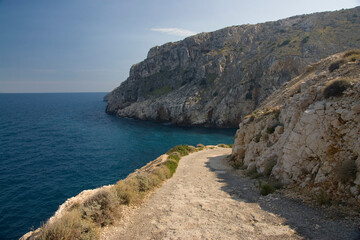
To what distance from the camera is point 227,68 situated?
68.9m

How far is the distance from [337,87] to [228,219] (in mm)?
7523

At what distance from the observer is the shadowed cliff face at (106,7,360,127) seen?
5519 cm

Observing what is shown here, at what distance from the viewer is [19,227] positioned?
1585 cm

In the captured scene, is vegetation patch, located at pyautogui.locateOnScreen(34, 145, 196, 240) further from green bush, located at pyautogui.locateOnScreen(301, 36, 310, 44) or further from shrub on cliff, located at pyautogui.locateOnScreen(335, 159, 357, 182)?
green bush, located at pyautogui.locateOnScreen(301, 36, 310, 44)

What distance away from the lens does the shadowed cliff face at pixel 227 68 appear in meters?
55.2

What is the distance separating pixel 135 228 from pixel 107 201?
155 cm

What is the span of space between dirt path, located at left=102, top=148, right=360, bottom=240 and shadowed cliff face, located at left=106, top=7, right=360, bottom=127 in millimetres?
51317

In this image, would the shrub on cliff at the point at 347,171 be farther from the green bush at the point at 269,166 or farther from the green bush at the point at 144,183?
the green bush at the point at 144,183

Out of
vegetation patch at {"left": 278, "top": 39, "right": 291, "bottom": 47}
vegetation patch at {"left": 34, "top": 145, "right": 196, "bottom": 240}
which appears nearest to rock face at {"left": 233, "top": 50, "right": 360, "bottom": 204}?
vegetation patch at {"left": 34, "top": 145, "right": 196, "bottom": 240}

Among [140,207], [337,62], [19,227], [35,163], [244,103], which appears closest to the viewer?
[140,207]

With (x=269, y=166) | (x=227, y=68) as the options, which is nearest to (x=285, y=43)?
(x=227, y=68)

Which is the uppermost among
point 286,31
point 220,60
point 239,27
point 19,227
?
point 239,27

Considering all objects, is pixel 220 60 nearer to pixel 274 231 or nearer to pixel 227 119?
pixel 227 119

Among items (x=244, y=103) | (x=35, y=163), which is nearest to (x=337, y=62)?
(x=35, y=163)
